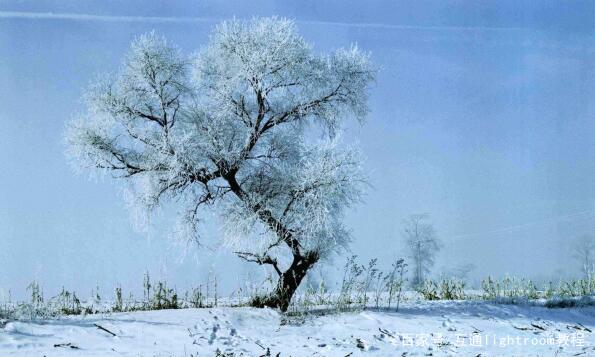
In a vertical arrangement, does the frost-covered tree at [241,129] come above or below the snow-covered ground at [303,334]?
above

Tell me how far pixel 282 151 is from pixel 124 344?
18.3 feet

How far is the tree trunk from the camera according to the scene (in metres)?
11.8

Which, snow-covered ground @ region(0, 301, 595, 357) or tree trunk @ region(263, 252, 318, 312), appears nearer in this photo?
snow-covered ground @ region(0, 301, 595, 357)

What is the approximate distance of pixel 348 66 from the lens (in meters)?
13.3

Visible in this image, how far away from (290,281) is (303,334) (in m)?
2.77

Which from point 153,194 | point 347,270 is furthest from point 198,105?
point 347,270

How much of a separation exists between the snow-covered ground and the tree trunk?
705 millimetres

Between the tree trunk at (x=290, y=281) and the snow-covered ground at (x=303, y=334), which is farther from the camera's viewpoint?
the tree trunk at (x=290, y=281)

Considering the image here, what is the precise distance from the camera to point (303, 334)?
9.42m

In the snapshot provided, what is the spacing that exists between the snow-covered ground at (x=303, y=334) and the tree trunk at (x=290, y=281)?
2.31 ft

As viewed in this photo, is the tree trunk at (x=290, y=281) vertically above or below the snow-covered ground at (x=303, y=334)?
above

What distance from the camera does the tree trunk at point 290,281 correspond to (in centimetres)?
1180

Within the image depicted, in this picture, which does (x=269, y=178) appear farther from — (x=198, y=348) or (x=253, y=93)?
(x=198, y=348)

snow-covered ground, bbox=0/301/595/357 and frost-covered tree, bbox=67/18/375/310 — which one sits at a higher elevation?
frost-covered tree, bbox=67/18/375/310
